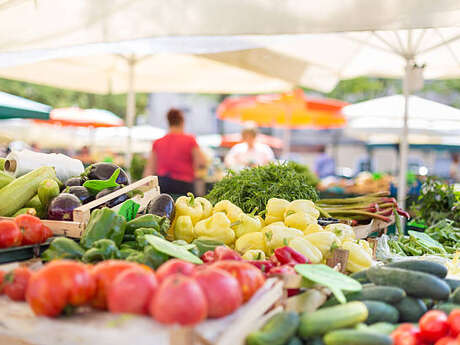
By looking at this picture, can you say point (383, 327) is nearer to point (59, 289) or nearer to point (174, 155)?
point (59, 289)

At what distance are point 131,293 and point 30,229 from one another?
1.02 metres

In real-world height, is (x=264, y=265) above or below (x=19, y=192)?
below

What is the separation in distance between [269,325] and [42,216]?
166 centimetres

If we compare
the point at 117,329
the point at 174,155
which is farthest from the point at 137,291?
the point at 174,155

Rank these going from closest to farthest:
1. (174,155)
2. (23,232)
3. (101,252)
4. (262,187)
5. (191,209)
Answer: (101,252) < (23,232) < (191,209) < (262,187) < (174,155)

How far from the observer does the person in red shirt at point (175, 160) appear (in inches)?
223

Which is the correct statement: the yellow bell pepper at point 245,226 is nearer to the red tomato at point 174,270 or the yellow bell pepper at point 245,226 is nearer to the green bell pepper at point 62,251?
the green bell pepper at point 62,251

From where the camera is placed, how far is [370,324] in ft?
6.06

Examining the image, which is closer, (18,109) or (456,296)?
(456,296)

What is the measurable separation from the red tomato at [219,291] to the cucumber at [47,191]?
144 centimetres

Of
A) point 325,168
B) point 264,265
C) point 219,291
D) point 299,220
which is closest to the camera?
point 219,291

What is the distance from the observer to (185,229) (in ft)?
9.21

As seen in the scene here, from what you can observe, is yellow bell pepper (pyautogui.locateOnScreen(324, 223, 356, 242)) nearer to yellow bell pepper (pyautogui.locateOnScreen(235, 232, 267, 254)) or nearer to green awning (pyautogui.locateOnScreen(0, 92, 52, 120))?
yellow bell pepper (pyautogui.locateOnScreen(235, 232, 267, 254))

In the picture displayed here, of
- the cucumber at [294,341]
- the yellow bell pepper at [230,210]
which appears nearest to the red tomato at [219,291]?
the cucumber at [294,341]
